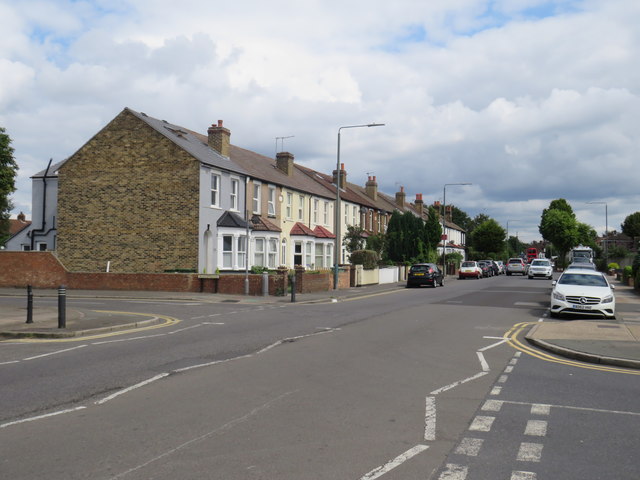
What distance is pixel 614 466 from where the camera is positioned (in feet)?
16.7

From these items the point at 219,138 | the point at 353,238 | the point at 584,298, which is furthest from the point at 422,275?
the point at 584,298

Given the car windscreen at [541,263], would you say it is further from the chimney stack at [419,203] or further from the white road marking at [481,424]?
the white road marking at [481,424]

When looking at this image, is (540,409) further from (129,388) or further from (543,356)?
(129,388)

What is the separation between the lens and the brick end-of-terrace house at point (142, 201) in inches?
1239

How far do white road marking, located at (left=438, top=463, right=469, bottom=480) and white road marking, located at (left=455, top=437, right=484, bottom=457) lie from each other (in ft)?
1.15

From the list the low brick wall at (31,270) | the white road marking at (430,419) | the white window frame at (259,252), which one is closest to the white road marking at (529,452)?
the white road marking at (430,419)

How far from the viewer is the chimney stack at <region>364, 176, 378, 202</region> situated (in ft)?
203

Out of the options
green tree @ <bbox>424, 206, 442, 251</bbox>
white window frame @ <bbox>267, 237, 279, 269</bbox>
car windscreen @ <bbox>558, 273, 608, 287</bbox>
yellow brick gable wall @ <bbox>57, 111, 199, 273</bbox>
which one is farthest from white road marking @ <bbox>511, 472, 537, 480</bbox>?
green tree @ <bbox>424, 206, 442, 251</bbox>

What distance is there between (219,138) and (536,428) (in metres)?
32.3

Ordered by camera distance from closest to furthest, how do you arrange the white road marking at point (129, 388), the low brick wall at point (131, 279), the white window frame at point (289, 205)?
1. the white road marking at point (129, 388)
2. the low brick wall at point (131, 279)
3. the white window frame at point (289, 205)

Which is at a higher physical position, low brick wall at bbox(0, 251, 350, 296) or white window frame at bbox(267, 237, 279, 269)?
white window frame at bbox(267, 237, 279, 269)

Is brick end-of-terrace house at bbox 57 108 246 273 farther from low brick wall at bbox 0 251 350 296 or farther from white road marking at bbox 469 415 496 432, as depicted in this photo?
white road marking at bbox 469 415 496 432

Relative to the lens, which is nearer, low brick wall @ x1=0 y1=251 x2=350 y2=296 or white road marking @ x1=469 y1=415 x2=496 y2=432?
white road marking @ x1=469 y1=415 x2=496 y2=432

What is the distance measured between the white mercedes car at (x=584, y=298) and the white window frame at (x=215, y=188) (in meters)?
19.5
